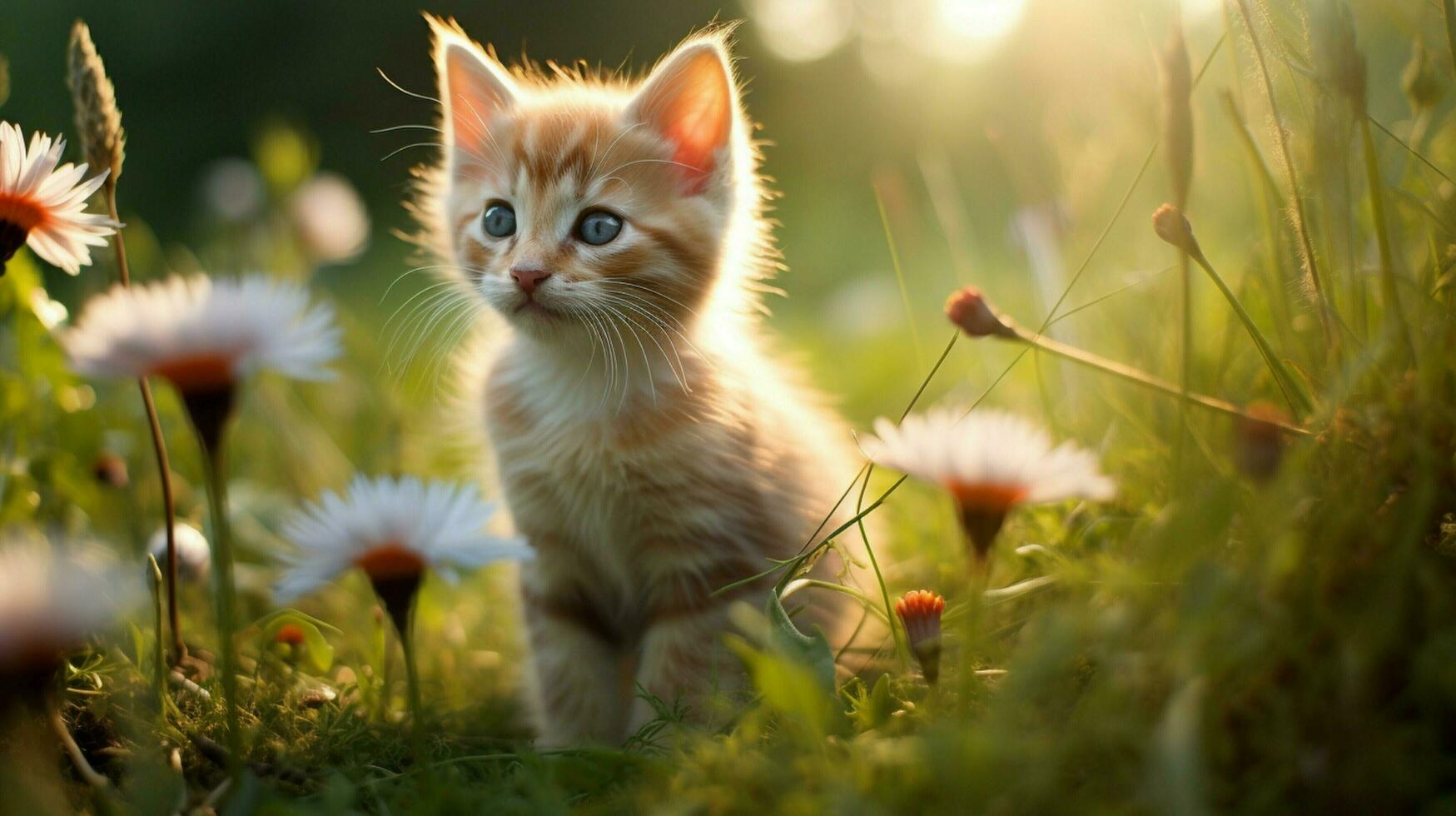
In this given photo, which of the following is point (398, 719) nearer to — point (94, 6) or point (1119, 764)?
point (1119, 764)

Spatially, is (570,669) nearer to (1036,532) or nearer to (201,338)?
(1036,532)

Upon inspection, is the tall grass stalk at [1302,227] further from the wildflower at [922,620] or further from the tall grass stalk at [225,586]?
the tall grass stalk at [225,586]

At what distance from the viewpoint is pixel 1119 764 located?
543 mm

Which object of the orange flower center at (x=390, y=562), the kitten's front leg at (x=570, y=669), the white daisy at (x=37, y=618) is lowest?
the kitten's front leg at (x=570, y=669)

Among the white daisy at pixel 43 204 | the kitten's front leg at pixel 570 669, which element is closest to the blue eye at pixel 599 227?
the kitten's front leg at pixel 570 669

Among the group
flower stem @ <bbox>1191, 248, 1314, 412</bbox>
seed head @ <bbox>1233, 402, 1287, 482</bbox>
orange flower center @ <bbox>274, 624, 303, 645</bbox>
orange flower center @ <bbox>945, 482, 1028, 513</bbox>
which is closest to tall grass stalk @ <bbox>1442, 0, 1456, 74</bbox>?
flower stem @ <bbox>1191, 248, 1314, 412</bbox>

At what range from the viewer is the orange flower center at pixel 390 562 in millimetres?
627

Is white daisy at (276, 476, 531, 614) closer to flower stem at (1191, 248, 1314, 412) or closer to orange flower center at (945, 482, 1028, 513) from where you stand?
orange flower center at (945, 482, 1028, 513)

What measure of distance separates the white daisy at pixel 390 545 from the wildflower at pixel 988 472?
0.28 m

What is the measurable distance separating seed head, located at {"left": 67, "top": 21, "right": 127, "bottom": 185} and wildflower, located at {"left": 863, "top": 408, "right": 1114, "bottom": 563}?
0.74 metres

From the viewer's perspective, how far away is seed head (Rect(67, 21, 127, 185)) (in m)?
0.87

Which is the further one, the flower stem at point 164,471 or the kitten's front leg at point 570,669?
the kitten's front leg at point 570,669

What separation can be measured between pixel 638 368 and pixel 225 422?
25.8 inches

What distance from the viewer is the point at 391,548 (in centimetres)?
63
